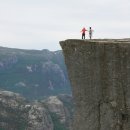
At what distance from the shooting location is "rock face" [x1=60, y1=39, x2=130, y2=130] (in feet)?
98.9

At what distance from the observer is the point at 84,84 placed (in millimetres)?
31266

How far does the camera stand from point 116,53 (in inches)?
1189

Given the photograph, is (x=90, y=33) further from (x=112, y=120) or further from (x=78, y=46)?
(x=112, y=120)

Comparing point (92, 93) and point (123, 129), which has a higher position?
point (92, 93)

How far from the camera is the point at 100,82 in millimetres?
30797

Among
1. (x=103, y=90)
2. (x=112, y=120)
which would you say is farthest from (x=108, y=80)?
(x=112, y=120)

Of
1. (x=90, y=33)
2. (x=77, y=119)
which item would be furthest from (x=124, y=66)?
(x=90, y=33)

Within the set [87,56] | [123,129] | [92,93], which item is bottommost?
[123,129]

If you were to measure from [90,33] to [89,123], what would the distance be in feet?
30.6

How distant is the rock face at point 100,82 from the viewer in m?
30.2

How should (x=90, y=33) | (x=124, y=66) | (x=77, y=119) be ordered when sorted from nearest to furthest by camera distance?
1. (x=124, y=66)
2. (x=77, y=119)
3. (x=90, y=33)

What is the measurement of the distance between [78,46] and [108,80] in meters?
3.17

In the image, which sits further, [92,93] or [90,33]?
[90,33]

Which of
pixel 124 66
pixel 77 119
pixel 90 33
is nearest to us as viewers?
pixel 124 66
